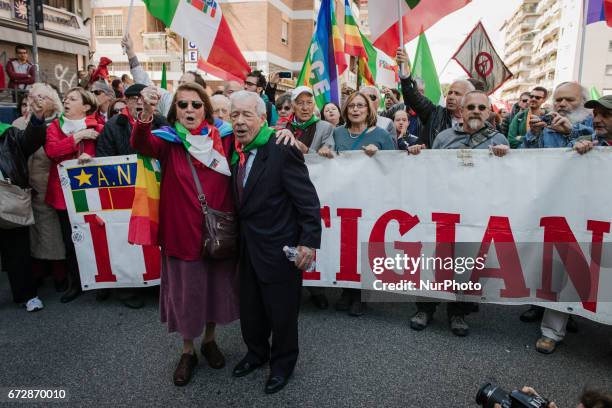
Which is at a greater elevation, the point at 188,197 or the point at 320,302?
the point at 188,197

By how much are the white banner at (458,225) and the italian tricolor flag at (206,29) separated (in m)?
1.70

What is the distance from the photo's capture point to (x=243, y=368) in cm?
313

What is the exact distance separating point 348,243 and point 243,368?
155 cm

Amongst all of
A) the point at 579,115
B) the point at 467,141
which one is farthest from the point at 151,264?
the point at 579,115

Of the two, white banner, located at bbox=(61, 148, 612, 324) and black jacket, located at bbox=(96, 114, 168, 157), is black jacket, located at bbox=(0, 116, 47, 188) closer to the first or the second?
white banner, located at bbox=(61, 148, 612, 324)

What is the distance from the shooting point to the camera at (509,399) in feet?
5.55

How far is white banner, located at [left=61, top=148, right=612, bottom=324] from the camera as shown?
348cm

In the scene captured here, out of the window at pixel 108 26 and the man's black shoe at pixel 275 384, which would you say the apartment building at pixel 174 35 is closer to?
the window at pixel 108 26

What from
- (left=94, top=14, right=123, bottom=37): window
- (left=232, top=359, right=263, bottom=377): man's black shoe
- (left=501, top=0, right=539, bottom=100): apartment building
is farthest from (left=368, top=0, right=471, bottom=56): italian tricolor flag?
(left=501, top=0, right=539, bottom=100): apartment building

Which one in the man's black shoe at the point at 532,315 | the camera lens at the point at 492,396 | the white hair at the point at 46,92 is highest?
the white hair at the point at 46,92

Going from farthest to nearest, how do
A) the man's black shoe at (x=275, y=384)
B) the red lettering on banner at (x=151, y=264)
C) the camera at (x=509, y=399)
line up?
the red lettering on banner at (x=151, y=264) < the man's black shoe at (x=275, y=384) < the camera at (x=509, y=399)

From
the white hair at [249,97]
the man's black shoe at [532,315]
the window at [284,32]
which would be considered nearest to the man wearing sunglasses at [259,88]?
the white hair at [249,97]

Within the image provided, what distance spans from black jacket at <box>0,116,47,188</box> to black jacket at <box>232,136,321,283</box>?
7.39 ft

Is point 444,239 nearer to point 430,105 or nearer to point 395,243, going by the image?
point 395,243
